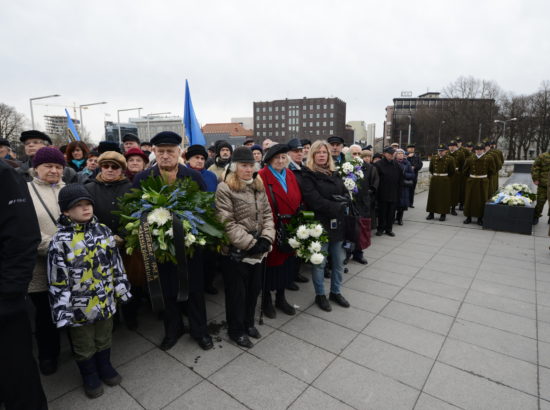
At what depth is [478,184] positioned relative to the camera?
8859mm

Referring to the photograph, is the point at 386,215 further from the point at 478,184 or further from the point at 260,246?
the point at 260,246

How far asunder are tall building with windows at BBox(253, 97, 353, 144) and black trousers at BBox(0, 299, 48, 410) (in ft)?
354

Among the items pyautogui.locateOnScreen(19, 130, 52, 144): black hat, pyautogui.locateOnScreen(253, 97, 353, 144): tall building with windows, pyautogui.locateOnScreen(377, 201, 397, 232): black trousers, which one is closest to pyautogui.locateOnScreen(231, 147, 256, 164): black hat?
pyautogui.locateOnScreen(19, 130, 52, 144): black hat

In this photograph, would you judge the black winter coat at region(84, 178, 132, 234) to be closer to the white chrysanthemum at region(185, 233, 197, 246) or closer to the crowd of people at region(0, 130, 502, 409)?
the crowd of people at region(0, 130, 502, 409)

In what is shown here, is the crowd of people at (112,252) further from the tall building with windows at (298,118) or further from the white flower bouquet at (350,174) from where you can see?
the tall building with windows at (298,118)

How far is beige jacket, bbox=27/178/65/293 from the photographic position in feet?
8.58

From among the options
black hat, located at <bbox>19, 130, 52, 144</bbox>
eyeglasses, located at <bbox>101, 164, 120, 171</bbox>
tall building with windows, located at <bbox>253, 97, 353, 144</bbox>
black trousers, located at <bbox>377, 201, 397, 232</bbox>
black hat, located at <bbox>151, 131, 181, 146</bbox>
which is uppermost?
tall building with windows, located at <bbox>253, 97, 353, 144</bbox>

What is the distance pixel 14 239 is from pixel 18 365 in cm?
88

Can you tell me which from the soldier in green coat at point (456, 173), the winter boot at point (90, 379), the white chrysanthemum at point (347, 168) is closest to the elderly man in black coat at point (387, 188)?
the soldier in green coat at point (456, 173)

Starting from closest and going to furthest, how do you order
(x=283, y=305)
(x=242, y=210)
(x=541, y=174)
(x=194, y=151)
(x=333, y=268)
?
(x=242, y=210) → (x=283, y=305) → (x=333, y=268) → (x=194, y=151) → (x=541, y=174)

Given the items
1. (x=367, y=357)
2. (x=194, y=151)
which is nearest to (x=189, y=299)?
(x=367, y=357)

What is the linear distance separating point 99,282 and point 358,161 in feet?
14.6

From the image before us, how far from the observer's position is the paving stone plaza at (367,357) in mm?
2553

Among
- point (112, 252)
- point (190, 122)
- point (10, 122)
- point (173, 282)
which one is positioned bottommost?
point (173, 282)
